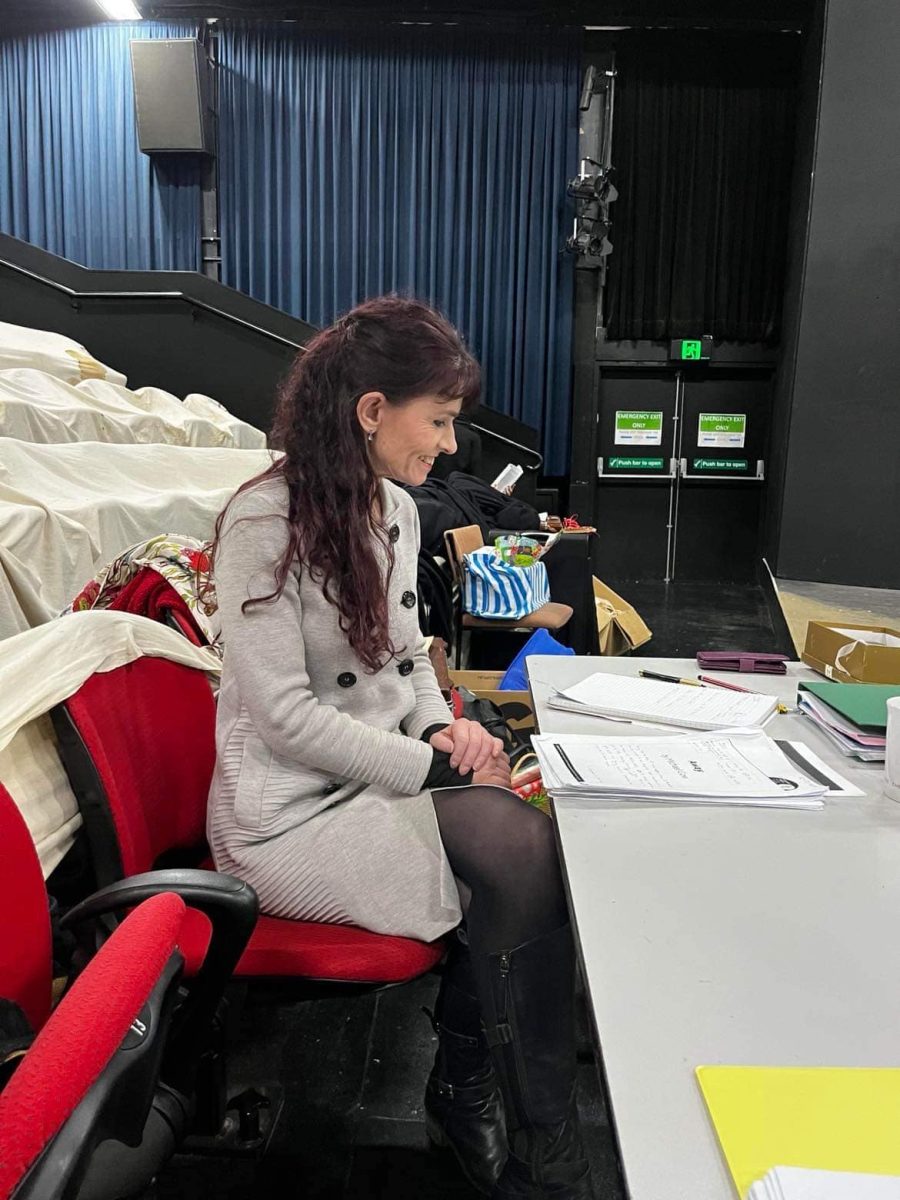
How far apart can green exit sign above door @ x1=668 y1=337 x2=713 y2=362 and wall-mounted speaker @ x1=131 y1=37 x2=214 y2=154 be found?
347 cm

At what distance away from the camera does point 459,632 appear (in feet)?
10.8

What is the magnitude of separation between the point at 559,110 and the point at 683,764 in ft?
19.8

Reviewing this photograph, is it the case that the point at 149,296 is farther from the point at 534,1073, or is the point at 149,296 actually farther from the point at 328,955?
the point at 534,1073

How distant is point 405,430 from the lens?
124 cm

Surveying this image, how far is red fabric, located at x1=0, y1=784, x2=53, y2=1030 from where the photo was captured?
0.84 m

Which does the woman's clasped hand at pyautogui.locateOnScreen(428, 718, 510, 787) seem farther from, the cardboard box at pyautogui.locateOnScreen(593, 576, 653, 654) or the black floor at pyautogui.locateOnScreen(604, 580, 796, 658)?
the cardboard box at pyautogui.locateOnScreen(593, 576, 653, 654)

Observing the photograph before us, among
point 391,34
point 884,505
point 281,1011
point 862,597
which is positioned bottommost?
point 281,1011

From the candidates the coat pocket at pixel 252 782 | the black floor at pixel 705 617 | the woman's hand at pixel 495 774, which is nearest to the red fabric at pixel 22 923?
the coat pocket at pixel 252 782

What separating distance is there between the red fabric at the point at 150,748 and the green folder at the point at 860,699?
896 millimetres

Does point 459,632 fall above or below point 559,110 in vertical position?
below

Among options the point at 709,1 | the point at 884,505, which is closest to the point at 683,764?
the point at 884,505

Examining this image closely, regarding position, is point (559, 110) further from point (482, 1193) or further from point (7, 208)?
point (482, 1193)

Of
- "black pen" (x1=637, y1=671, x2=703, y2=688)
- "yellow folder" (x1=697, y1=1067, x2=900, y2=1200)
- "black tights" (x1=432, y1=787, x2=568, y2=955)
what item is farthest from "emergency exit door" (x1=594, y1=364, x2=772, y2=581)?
"yellow folder" (x1=697, y1=1067, x2=900, y2=1200)

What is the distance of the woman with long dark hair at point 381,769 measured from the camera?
3.42ft
